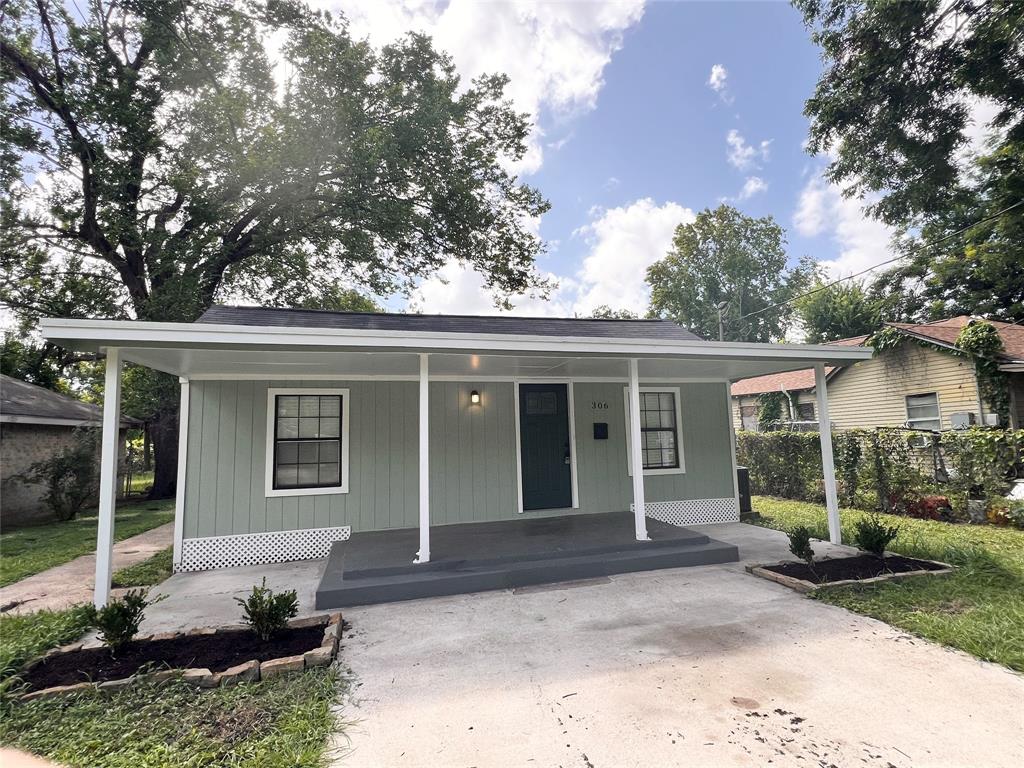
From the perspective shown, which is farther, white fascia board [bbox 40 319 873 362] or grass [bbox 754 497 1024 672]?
white fascia board [bbox 40 319 873 362]

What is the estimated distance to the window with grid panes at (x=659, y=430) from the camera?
7480 millimetres

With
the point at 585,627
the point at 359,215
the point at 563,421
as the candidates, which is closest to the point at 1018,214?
the point at 563,421

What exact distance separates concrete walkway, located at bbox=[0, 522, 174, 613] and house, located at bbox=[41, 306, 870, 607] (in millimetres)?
963

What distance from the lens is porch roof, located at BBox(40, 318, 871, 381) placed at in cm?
390

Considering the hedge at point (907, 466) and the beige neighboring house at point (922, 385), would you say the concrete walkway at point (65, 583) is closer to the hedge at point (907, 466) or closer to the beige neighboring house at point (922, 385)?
the beige neighboring house at point (922, 385)

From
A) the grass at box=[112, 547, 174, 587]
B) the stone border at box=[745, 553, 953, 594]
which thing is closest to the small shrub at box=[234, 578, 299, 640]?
the grass at box=[112, 547, 174, 587]

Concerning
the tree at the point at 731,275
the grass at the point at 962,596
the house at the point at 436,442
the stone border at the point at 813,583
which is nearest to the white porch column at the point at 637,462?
the house at the point at 436,442

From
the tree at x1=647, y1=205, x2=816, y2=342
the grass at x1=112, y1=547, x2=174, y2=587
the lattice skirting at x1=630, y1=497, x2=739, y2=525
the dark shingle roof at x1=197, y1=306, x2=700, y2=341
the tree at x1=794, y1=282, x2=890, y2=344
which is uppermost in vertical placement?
the tree at x1=647, y1=205, x2=816, y2=342

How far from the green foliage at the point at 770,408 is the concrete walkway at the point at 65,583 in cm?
1677

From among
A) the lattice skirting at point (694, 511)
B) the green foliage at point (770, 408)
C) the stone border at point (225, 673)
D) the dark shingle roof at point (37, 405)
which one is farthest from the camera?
the green foliage at point (770, 408)

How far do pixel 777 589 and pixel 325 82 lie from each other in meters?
12.7

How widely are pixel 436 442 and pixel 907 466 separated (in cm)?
777

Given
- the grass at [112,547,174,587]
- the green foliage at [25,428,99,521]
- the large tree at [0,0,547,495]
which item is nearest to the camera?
the grass at [112,547,174,587]

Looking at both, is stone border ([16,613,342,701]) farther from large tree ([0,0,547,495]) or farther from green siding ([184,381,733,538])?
large tree ([0,0,547,495])
